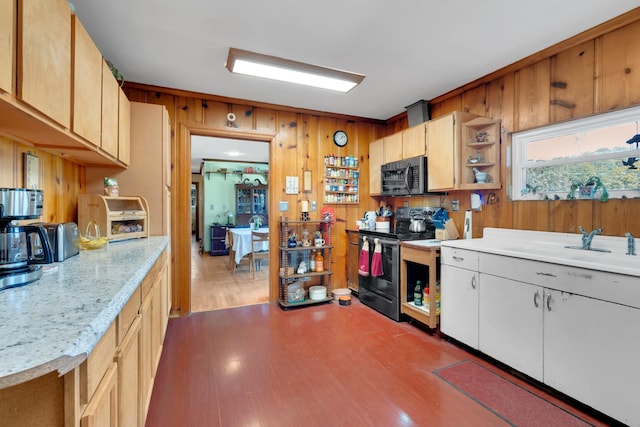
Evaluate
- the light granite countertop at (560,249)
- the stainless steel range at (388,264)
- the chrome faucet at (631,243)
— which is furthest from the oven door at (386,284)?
the chrome faucet at (631,243)

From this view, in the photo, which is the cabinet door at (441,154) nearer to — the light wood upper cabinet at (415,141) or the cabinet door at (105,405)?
the light wood upper cabinet at (415,141)

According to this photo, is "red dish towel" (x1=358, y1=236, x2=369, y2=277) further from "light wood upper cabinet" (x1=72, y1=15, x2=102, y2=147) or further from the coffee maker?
the coffee maker

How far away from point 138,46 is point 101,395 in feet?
8.03

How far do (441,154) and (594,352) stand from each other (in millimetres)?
1935

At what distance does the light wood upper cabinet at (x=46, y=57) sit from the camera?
1.03 metres

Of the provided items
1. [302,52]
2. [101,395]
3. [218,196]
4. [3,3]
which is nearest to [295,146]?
[302,52]

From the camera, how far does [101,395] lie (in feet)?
2.72

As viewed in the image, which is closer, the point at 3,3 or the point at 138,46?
the point at 3,3

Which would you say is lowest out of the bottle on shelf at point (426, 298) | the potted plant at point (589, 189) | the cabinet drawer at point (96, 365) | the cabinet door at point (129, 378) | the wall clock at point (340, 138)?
the bottle on shelf at point (426, 298)

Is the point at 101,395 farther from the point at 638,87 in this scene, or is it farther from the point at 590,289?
the point at 638,87

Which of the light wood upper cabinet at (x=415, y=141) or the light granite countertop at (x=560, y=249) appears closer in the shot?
the light granite countertop at (x=560, y=249)

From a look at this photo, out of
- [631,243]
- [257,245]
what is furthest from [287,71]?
[257,245]

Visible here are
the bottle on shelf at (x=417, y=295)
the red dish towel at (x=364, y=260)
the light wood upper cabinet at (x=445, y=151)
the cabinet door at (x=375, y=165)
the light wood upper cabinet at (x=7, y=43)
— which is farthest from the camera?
the cabinet door at (x=375, y=165)

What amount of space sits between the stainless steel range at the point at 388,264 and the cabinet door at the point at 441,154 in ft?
1.58
